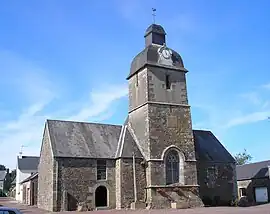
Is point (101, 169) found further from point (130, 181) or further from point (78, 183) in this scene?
point (130, 181)

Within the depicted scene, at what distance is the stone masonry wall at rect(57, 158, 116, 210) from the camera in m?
26.3

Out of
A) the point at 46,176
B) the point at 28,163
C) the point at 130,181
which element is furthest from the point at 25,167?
the point at 130,181

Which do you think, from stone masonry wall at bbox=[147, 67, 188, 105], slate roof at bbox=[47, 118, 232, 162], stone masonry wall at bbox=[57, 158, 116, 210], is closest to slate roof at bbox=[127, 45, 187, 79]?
stone masonry wall at bbox=[147, 67, 188, 105]

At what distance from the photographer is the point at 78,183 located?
26766 mm

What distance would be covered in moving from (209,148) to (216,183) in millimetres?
3640

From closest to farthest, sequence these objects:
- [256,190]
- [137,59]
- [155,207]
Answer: [155,207]
[137,59]
[256,190]

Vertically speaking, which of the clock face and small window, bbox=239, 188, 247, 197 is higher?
the clock face

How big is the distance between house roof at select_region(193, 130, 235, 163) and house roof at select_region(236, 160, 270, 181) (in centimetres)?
1070

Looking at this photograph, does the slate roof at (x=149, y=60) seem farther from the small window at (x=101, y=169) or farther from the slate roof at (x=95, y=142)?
the small window at (x=101, y=169)

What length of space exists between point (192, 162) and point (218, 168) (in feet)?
15.6

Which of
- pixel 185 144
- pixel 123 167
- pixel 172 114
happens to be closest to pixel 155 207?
pixel 123 167

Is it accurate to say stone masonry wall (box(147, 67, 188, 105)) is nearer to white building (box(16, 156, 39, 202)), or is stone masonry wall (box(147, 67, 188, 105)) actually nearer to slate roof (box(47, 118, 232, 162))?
slate roof (box(47, 118, 232, 162))

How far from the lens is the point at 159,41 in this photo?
3127cm

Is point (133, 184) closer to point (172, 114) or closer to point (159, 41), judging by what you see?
point (172, 114)
